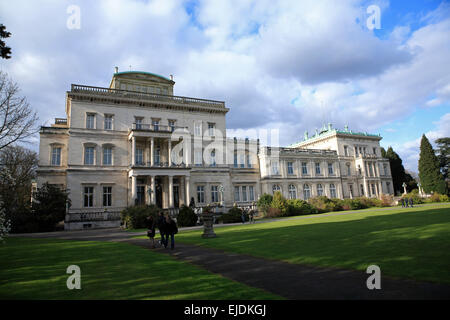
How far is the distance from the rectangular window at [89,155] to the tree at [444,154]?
71383 millimetres

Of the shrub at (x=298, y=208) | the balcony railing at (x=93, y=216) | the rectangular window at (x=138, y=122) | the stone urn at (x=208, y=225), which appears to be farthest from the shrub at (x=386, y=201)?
the balcony railing at (x=93, y=216)

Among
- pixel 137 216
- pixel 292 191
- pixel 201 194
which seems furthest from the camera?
pixel 292 191

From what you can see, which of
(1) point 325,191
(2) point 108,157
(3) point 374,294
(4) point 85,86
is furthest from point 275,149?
(3) point 374,294

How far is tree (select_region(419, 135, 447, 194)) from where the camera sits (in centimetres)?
5241

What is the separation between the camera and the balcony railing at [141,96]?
34.0 meters

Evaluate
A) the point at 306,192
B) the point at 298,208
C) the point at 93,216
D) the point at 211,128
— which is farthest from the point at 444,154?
the point at 93,216

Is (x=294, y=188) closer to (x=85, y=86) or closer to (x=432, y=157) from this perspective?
(x=432, y=157)

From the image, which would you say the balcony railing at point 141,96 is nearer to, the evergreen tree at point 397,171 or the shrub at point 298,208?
the shrub at point 298,208

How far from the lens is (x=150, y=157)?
3672 cm

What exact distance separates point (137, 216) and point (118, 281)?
20629mm

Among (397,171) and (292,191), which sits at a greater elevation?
(397,171)

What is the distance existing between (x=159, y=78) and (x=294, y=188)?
1168 inches

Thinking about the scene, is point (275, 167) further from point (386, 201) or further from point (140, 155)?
point (140, 155)

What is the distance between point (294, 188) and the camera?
4809cm
